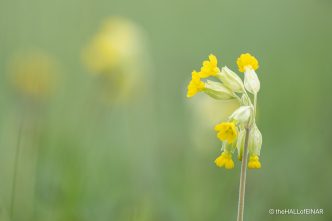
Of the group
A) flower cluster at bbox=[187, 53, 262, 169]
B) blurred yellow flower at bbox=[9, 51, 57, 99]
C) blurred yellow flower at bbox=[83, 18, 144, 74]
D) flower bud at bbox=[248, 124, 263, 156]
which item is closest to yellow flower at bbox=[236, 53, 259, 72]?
flower cluster at bbox=[187, 53, 262, 169]

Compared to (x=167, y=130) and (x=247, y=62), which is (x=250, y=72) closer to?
(x=247, y=62)

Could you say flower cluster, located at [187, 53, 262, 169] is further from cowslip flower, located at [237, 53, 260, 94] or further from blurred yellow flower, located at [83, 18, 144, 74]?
blurred yellow flower, located at [83, 18, 144, 74]

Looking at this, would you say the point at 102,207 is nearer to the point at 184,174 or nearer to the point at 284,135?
the point at 184,174

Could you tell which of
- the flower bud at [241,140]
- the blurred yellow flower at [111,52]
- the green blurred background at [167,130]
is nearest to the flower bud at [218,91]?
the flower bud at [241,140]

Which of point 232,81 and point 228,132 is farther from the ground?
point 232,81

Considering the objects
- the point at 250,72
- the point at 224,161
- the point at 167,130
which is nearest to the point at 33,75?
the point at 167,130

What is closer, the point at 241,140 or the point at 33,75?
the point at 241,140
